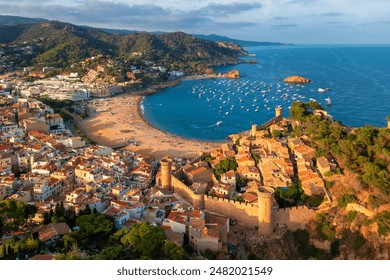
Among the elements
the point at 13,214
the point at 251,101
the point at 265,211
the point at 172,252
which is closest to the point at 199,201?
the point at 265,211

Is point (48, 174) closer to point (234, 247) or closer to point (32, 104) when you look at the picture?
point (234, 247)

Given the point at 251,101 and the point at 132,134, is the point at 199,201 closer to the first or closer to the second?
the point at 132,134

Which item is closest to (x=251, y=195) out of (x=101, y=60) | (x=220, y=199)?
(x=220, y=199)

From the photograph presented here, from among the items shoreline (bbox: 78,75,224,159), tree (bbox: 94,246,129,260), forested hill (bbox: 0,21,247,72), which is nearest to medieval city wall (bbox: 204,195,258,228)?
tree (bbox: 94,246,129,260)

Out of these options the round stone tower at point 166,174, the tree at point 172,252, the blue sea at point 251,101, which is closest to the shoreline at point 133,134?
the blue sea at point 251,101

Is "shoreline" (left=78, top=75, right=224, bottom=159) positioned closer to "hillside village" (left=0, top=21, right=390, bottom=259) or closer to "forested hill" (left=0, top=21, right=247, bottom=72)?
"hillside village" (left=0, top=21, right=390, bottom=259)

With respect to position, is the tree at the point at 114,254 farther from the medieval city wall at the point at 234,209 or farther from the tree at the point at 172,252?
the medieval city wall at the point at 234,209
